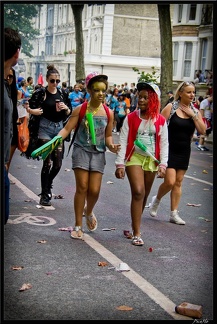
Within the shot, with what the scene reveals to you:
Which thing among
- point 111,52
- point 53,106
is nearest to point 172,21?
point 111,52

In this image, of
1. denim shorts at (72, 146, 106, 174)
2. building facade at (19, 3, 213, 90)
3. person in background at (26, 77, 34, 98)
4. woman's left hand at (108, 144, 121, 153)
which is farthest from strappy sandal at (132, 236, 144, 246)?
person in background at (26, 77, 34, 98)

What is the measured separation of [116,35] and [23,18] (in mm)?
1428

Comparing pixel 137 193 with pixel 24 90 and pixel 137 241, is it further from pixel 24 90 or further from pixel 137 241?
pixel 24 90

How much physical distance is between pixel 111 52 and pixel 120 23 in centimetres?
85

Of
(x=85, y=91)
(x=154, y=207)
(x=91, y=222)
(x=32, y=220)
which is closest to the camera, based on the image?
(x=91, y=222)

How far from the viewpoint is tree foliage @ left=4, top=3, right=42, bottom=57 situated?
495cm

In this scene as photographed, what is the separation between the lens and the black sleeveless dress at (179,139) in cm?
890

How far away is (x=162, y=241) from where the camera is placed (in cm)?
799

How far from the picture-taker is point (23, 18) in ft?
17.1

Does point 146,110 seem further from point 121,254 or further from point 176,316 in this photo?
point 176,316

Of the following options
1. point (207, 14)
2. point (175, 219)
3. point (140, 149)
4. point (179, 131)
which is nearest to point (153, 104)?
point (140, 149)

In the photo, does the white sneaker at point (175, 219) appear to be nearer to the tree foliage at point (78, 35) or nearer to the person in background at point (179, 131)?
the person in background at point (179, 131)

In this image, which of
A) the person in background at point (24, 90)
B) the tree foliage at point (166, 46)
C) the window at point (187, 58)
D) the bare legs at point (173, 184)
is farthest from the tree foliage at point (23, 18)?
the bare legs at point (173, 184)
